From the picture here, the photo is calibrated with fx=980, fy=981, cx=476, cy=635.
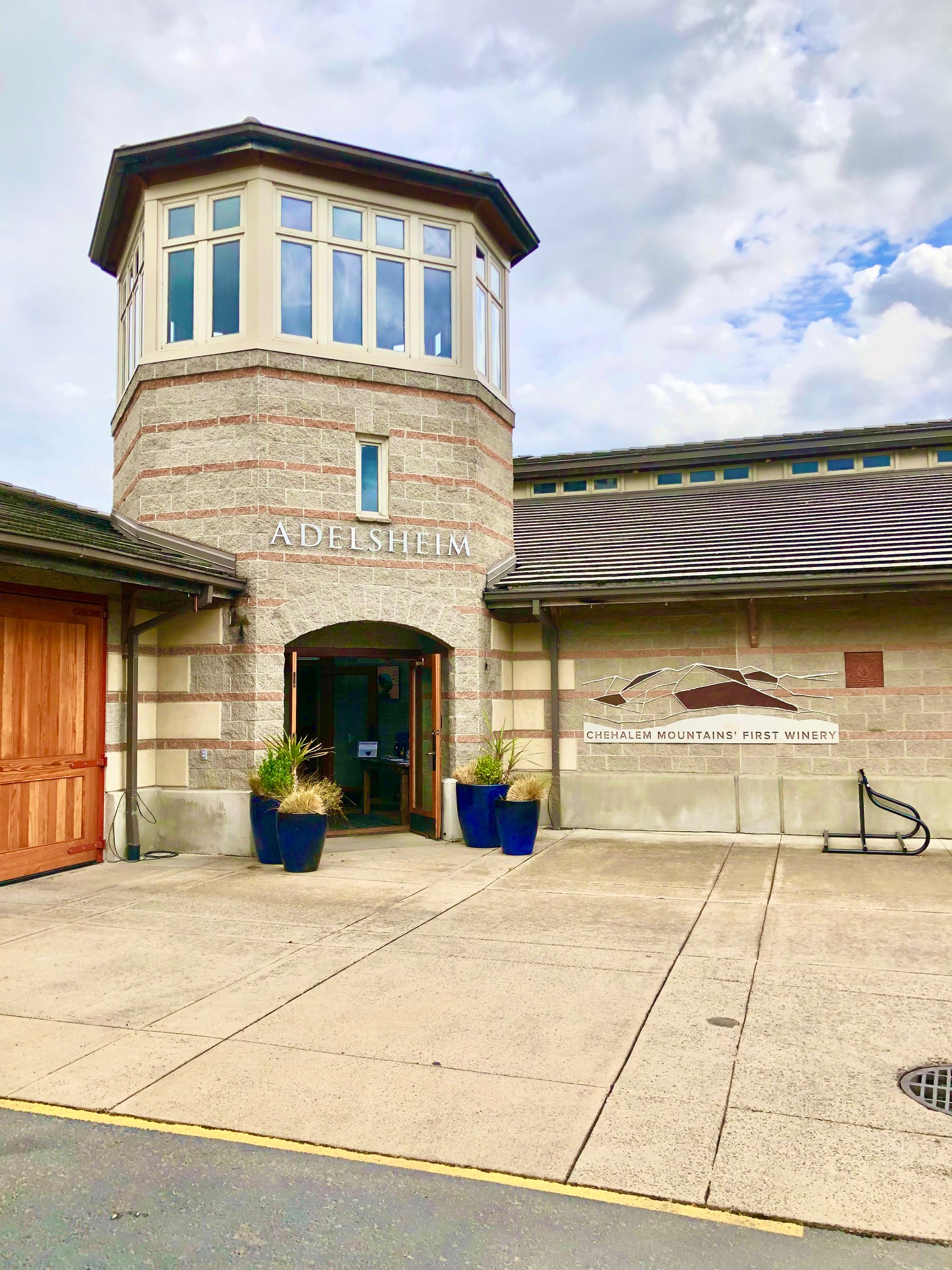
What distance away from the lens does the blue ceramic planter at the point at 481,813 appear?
11969 mm

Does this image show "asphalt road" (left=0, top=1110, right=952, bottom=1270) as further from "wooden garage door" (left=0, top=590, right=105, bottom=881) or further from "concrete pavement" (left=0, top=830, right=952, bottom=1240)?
"wooden garage door" (left=0, top=590, right=105, bottom=881)

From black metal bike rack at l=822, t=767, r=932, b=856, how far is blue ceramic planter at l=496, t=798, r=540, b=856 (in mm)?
3321

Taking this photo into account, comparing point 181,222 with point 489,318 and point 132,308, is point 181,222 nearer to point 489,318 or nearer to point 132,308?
point 132,308

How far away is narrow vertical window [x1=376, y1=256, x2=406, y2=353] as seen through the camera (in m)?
12.8

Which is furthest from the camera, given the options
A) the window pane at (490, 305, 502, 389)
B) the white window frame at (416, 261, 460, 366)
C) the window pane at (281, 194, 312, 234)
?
the window pane at (490, 305, 502, 389)

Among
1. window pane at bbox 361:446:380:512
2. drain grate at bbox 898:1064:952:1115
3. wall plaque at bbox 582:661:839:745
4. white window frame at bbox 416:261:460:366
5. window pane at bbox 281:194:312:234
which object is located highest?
window pane at bbox 281:194:312:234

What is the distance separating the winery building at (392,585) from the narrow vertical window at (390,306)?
0.13 ft

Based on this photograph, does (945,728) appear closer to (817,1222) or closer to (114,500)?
(817,1222)

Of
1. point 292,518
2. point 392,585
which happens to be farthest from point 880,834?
point 292,518

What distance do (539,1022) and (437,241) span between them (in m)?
10.8

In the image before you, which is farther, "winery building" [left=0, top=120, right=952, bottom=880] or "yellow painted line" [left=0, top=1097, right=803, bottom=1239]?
"winery building" [left=0, top=120, right=952, bottom=880]

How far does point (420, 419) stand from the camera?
1279cm

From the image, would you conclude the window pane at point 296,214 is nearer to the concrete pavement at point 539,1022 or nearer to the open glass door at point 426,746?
the open glass door at point 426,746

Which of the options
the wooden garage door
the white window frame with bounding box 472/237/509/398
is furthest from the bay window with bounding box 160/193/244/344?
the wooden garage door
